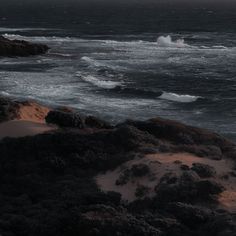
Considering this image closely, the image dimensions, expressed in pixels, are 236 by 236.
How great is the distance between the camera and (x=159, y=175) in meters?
18.1

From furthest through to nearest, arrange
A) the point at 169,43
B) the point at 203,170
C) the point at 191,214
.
A: the point at 169,43, the point at 203,170, the point at 191,214

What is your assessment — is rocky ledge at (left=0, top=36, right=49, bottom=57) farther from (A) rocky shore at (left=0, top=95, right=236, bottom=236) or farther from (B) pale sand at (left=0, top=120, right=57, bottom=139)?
(B) pale sand at (left=0, top=120, right=57, bottom=139)

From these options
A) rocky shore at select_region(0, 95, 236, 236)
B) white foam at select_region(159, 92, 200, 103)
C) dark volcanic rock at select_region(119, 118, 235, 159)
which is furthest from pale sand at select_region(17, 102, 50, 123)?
white foam at select_region(159, 92, 200, 103)

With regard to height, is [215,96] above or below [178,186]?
below

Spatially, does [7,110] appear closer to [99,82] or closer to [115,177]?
[115,177]

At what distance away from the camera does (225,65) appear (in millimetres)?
57906

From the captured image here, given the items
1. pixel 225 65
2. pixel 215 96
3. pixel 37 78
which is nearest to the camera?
pixel 215 96

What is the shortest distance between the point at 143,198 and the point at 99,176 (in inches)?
83.4

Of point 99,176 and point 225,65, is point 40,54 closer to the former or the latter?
point 225,65

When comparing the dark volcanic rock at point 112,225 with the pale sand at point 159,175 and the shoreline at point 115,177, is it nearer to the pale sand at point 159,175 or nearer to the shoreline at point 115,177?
the shoreline at point 115,177

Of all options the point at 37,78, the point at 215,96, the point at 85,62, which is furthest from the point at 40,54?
the point at 215,96

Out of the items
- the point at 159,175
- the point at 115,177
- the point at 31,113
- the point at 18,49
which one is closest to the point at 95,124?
the point at 31,113

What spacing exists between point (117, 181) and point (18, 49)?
4891 centimetres

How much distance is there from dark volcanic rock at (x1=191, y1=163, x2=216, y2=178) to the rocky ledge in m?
48.2
